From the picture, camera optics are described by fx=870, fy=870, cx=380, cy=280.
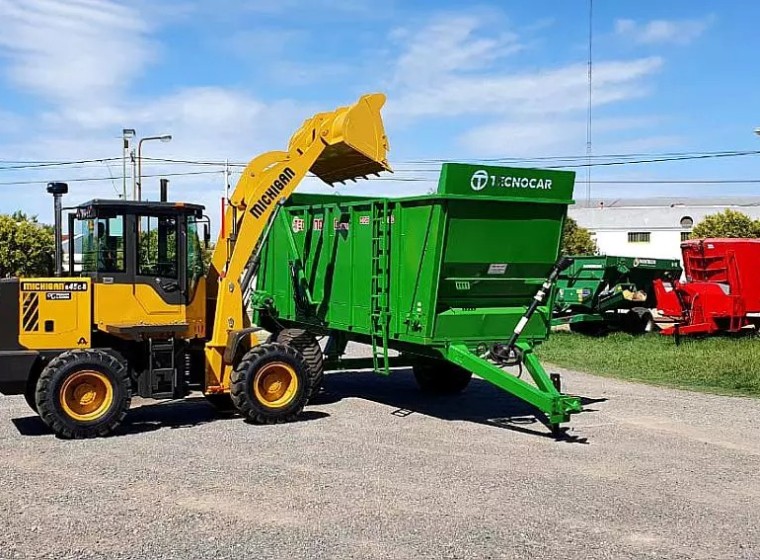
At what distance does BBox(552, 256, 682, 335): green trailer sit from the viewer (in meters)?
20.7

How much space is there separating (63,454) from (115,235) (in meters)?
2.51

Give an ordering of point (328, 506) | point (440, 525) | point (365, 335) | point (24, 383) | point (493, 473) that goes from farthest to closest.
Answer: point (365, 335) < point (24, 383) < point (493, 473) < point (328, 506) < point (440, 525)

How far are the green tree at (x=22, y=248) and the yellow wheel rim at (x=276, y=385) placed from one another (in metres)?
23.9

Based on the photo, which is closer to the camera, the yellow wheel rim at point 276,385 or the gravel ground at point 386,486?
the gravel ground at point 386,486

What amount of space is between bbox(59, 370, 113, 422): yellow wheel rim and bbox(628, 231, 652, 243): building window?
163 ft

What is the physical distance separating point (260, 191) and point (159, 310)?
6.05 feet

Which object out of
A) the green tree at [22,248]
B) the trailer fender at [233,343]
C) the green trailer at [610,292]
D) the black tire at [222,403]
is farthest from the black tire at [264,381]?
the green tree at [22,248]

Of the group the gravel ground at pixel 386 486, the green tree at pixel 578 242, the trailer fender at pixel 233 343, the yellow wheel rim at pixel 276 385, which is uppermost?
the green tree at pixel 578 242

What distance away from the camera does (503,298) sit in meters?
10.3

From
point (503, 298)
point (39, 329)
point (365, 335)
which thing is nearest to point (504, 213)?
point (503, 298)

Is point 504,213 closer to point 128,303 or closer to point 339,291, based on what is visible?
point 339,291

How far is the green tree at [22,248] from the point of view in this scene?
32.1 m

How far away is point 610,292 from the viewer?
20844mm

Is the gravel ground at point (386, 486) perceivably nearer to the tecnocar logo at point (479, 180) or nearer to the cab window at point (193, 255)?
the cab window at point (193, 255)
